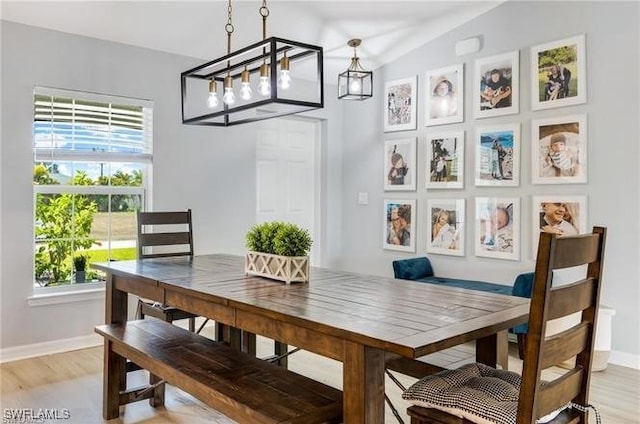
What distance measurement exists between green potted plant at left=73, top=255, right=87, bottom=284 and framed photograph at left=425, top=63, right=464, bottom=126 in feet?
10.9

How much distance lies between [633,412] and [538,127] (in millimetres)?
2202

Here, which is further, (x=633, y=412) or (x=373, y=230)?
(x=373, y=230)

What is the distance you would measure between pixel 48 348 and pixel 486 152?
3.90 metres

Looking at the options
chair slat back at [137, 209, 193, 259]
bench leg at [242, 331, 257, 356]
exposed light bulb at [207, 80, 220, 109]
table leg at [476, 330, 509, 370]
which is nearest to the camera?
table leg at [476, 330, 509, 370]

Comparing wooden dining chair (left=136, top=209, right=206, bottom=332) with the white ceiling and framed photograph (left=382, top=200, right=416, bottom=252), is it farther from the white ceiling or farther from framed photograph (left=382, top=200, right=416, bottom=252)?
framed photograph (left=382, top=200, right=416, bottom=252)

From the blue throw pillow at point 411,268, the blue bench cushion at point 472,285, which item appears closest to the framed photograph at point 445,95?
the blue throw pillow at point 411,268

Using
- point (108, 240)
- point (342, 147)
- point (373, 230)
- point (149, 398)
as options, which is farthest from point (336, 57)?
point (149, 398)

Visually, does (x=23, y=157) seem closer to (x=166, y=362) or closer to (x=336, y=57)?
(x=166, y=362)

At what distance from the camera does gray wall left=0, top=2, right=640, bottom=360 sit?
3594 millimetres

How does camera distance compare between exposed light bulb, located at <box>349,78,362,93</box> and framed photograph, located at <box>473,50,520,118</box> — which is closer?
framed photograph, located at <box>473,50,520,118</box>

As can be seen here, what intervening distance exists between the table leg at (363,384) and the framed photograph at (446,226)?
10.8 feet

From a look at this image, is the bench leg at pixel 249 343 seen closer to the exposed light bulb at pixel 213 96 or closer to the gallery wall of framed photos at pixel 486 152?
the exposed light bulb at pixel 213 96

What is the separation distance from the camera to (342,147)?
5.80m

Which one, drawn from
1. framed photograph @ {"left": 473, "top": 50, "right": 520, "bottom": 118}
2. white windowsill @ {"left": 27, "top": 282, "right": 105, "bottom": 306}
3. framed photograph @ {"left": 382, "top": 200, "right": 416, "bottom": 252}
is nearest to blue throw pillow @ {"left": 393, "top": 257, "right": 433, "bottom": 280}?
framed photograph @ {"left": 382, "top": 200, "right": 416, "bottom": 252}
